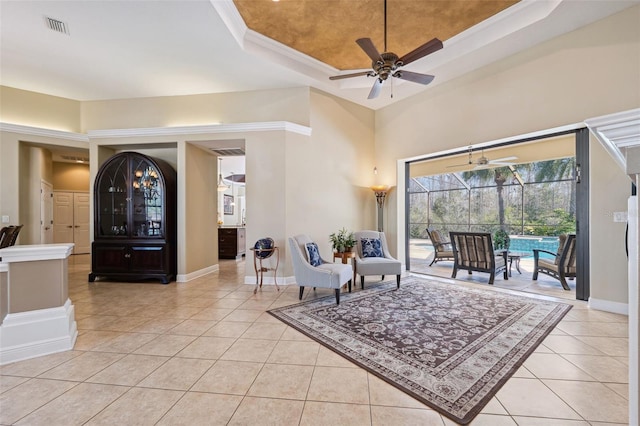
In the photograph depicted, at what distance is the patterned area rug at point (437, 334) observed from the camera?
1.99m

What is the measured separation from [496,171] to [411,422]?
8.61m

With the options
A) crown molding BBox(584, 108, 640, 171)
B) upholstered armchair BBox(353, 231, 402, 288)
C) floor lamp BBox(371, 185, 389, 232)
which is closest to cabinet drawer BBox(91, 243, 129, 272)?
upholstered armchair BBox(353, 231, 402, 288)

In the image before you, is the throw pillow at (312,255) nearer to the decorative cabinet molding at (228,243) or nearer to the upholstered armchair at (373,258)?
the upholstered armchair at (373,258)

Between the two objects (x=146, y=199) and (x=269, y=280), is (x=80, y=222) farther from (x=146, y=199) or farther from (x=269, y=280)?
(x=269, y=280)

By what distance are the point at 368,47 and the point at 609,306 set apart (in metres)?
4.32

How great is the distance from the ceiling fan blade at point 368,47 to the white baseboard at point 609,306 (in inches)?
163

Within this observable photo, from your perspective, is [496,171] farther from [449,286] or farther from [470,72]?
[449,286]

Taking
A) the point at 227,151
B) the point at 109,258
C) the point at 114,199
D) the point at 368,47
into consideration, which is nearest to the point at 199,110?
the point at 227,151

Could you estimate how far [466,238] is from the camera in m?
5.18

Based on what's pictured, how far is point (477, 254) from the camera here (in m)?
5.11

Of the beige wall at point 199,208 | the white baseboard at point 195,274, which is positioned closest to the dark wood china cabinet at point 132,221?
the white baseboard at point 195,274

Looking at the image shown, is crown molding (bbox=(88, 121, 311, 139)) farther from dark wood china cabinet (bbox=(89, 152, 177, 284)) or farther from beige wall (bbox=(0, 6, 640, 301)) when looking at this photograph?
dark wood china cabinet (bbox=(89, 152, 177, 284))

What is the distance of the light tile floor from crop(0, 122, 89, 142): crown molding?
402 cm

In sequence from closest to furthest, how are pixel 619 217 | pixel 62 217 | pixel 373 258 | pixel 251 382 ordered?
1. pixel 251 382
2. pixel 619 217
3. pixel 373 258
4. pixel 62 217
